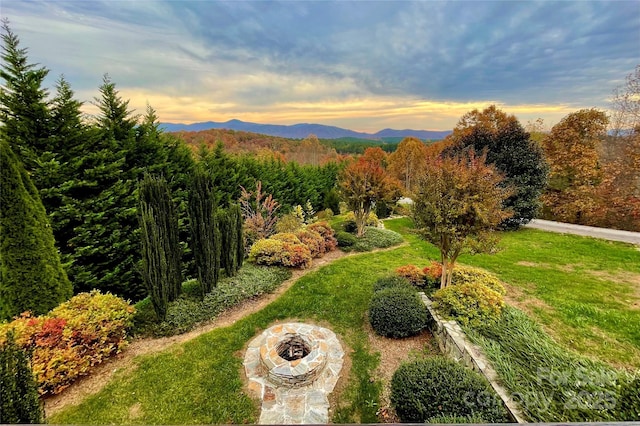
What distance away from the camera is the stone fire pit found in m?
3.66

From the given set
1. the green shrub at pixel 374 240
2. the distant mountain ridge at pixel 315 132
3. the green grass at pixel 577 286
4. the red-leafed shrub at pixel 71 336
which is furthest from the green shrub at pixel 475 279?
the distant mountain ridge at pixel 315 132

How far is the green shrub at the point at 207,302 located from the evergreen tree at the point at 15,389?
2822mm

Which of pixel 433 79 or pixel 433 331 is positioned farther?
pixel 433 79

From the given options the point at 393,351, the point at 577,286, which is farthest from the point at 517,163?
the point at 393,351

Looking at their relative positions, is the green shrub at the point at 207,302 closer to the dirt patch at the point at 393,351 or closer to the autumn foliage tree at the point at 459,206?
the dirt patch at the point at 393,351

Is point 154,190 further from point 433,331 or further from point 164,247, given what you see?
point 433,331

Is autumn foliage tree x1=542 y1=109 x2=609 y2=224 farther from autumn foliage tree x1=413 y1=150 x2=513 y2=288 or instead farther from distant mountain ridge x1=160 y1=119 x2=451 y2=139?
autumn foliage tree x1=413 y1=150 x2=513 y2=288

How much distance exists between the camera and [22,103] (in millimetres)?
5449

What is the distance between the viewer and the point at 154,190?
206 inches

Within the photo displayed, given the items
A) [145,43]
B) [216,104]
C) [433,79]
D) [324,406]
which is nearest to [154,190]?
[145,43]

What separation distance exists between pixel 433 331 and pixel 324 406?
259 centimetres

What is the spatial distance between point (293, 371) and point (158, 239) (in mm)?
3580

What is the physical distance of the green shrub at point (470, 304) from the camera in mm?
4844

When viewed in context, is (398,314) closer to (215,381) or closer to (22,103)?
(215,381)
